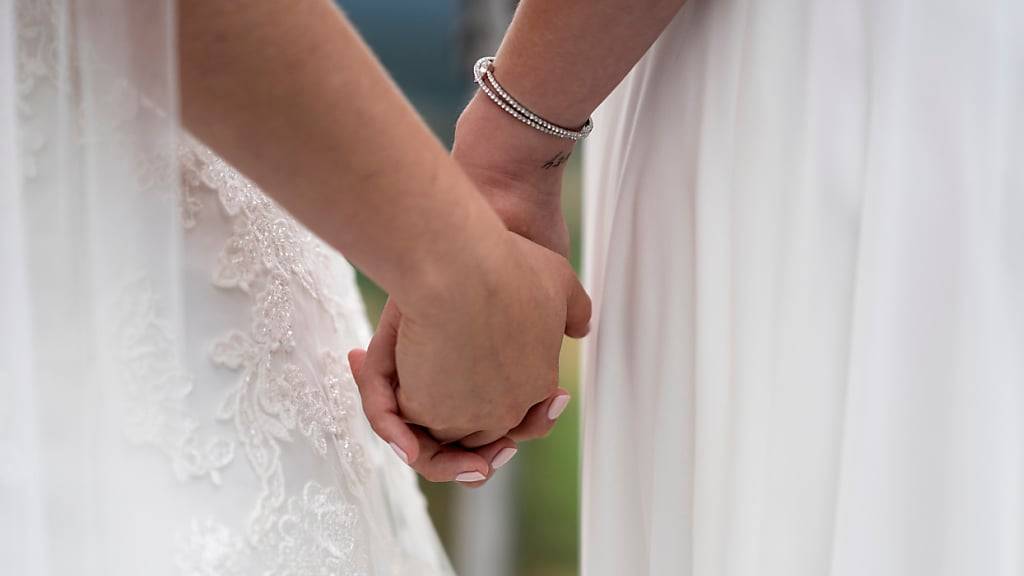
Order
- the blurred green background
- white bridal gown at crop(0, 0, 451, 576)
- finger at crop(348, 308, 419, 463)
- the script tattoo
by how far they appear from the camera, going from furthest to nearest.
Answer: the blurred green background < the script tattoo < finger at crop(348, 308, 419, 463) < white bridal gown at crop(0, 0, 451, 576)

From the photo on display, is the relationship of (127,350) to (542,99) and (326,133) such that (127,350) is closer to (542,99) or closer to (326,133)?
(326,133)

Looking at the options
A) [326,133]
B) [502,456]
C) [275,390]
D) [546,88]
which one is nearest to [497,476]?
[502,456]

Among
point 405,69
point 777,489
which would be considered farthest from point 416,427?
point 405,69

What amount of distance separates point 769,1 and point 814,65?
7 cm

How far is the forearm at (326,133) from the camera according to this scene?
710 mm

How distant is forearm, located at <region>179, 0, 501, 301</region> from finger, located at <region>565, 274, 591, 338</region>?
0.17 meters

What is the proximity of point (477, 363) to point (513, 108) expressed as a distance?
0.90 feet

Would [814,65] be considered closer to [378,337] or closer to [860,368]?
[860,368]

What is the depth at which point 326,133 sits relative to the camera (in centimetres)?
74

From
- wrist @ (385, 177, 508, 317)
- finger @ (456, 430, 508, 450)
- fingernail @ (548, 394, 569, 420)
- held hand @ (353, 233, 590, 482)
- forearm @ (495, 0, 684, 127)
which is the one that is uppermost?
forearm @ (495, 0, 684, 127)

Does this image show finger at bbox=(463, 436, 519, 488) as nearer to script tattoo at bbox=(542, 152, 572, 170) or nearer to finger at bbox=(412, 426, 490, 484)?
finger at bbox=(412, 426, 490, 484)

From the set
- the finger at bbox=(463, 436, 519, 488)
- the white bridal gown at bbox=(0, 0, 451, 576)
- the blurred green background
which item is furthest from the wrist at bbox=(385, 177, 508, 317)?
the blurred green background

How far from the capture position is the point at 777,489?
856 mm

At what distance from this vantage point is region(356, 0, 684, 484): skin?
0.96m
